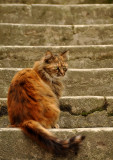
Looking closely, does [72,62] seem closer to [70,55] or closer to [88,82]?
[70,55]

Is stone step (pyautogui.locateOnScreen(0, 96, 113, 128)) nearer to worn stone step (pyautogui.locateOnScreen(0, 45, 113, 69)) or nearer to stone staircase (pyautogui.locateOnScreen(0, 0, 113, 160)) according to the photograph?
stone staircase (pyautogui.locateOnScreen(0, 0, 113, 160))

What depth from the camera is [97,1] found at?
16.4 feet

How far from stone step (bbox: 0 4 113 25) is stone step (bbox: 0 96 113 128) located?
204 centimetres

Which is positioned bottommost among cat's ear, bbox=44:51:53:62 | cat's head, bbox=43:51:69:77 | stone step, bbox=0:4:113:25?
cat's head, bbox=43:51:69:77

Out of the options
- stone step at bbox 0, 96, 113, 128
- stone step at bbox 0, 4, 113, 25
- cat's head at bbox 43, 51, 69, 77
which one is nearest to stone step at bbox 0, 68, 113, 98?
cat's head at bbox 43, 51, 69, 77

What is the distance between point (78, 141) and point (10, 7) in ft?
9.78

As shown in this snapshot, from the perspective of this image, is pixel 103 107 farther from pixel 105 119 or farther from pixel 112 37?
pixel 112 37

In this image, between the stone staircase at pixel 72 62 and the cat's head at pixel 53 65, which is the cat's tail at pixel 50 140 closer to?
the stone staircase at pixel 72 62

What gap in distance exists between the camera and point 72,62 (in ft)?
11.1

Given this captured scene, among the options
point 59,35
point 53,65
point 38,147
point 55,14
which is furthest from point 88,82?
point 55,14

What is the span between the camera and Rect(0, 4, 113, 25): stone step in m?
4.24

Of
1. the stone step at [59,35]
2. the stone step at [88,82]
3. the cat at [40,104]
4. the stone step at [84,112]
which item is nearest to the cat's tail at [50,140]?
the cat at [40,104]

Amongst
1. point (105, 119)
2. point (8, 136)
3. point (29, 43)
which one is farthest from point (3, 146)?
point (29, 43)

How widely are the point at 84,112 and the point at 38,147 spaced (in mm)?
765
